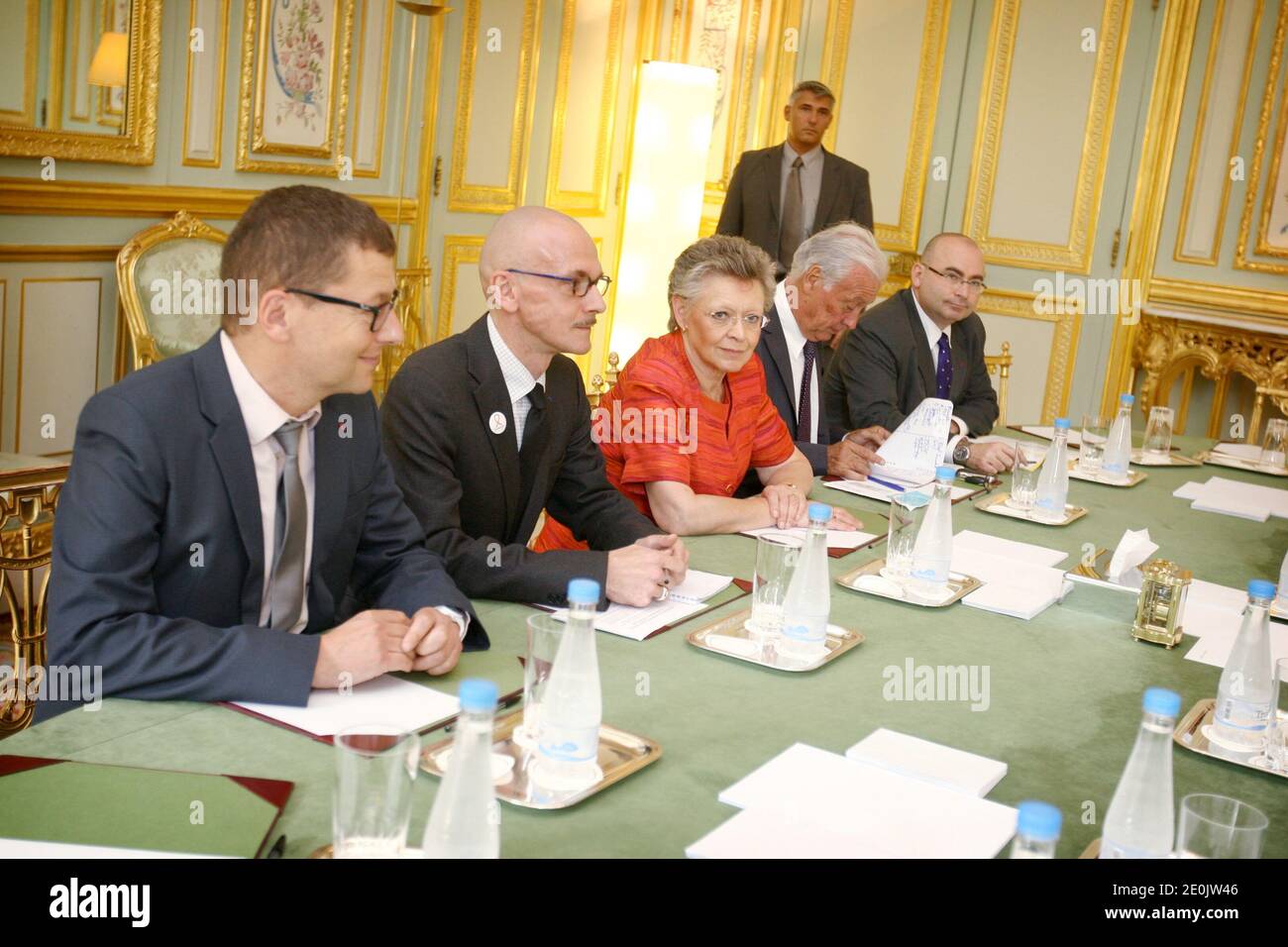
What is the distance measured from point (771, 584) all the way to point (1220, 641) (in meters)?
0.88

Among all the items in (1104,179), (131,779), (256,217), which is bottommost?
(131,779)

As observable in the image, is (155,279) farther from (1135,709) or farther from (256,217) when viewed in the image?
(1135,709)

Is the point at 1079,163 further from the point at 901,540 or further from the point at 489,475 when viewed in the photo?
the point at 489,475

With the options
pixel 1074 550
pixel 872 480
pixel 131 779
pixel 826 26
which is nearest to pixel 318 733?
pixel 131 779

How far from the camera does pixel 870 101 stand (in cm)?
707

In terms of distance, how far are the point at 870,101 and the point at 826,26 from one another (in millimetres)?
483

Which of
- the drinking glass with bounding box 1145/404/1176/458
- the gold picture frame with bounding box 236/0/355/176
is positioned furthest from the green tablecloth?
the gold picture frame with bounding box 236/0/355/176

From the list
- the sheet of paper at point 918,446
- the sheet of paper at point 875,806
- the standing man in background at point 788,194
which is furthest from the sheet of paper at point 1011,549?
the standing man in background at point 788,194

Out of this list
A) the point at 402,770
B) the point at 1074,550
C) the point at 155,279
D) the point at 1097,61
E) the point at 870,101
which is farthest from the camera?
the point at 870,101

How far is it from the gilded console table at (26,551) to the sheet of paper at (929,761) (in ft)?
4.88

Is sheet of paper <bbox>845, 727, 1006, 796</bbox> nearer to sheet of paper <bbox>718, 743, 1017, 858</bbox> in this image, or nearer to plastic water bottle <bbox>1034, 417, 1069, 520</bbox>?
sheet of paper <bbox>718, 743, 1017, 858</bbox>

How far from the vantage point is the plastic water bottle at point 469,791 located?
41.5 inches

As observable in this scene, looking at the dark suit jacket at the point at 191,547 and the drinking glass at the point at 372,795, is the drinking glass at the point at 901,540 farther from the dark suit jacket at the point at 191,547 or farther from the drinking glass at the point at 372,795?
the drinking glass at the point at 372,795

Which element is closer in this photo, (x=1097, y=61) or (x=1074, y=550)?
(x=1074, y=550)
